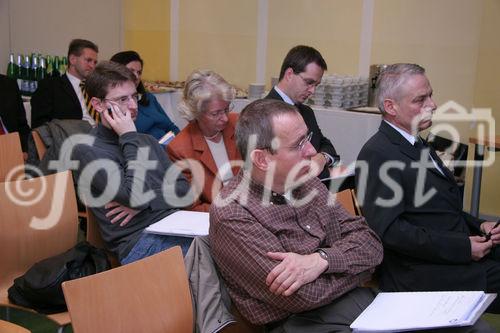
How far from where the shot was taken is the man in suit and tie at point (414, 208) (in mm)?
2266

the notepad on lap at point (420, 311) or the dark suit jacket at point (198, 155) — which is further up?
the dark suit jacket at point (198, 155)

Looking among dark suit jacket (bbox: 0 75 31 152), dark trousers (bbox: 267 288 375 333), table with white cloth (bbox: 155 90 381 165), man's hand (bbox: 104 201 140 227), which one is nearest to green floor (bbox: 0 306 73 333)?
man's hand (bbox: 104 201 140 227)

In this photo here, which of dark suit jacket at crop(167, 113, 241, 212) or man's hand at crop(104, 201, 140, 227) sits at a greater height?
dark suit jacket at crop(167, 113, 241, 212)

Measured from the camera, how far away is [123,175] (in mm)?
2469

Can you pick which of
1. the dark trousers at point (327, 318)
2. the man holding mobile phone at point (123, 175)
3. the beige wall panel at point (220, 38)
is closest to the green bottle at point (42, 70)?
the beige wall panel at point (220, 38)

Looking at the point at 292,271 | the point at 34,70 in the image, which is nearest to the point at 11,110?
the point at 34,70

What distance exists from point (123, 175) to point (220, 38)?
4246mm

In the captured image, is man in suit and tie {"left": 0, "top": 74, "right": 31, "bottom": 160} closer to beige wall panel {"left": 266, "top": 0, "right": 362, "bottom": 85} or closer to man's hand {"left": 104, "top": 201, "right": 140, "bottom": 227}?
man's hand {"left": 104, "top": 201, "right": 140, "bottom": 227}

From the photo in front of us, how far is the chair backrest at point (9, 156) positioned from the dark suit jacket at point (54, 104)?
45.2 inches

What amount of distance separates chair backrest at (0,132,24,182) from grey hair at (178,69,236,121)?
105 centimetres

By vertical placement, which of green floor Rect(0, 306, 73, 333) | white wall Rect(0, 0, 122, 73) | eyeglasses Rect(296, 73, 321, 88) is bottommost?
green floor Rect(0, 306, 73, 333)

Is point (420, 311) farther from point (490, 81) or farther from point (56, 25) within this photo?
point (56, 25)

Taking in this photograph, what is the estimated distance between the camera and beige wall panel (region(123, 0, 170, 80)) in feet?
22.5

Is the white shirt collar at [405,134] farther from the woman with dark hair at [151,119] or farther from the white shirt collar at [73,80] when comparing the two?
the white shirt collar at [73,80]
